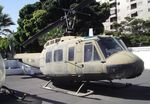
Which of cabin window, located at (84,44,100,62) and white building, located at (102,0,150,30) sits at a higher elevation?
white building, located at (102,0,150,30)

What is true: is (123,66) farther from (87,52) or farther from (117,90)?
(117,90)

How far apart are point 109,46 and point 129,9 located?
86.0 meters

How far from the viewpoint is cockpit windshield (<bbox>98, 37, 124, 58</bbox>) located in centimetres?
1377

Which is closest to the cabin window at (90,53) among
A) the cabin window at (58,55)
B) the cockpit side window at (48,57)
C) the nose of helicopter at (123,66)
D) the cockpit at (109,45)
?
the cockpit at (109,45)

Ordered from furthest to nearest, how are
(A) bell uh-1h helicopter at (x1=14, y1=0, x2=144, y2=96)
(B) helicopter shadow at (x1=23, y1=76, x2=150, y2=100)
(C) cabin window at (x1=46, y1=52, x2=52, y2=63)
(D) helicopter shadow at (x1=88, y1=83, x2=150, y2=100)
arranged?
1. (C) cabin window at (x1=46, y1=52, x2=52, y2=63)
2. (B) helicopter shadow at (x1=23, y1=76, x2=150, y2=100)
3. (D) helicopter shadow at (x1=88, y1=83, x2=150, y2=100)
4. (A) bell uh-1h helicopter at (x1=14, y1=0, x2=144, y2=96)

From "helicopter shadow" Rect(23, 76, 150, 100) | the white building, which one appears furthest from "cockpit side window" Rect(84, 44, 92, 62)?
the white building

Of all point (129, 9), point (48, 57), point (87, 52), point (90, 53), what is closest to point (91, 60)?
point (90, 53)

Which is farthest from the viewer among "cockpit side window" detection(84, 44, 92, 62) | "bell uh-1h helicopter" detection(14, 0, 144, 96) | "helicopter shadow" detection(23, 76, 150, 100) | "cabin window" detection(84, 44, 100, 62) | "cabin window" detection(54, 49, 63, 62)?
"cabin window" detection(54, 49, 63, 62)

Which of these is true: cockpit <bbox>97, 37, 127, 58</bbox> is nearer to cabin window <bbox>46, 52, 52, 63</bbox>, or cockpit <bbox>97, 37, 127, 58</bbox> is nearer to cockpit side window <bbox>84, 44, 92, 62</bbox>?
cockpit side window <bbox>84, 44, 92, 62</bbox>

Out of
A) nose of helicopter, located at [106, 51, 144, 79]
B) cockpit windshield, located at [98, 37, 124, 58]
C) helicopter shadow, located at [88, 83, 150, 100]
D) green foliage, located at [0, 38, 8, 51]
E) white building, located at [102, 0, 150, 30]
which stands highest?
white building, located at [102, 0, 150, 30]

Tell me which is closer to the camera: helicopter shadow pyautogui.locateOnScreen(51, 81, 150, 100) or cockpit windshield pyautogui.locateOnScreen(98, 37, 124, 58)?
helicopter shadow pyautogui.locateOnScreen(51, 81, 150, 100)

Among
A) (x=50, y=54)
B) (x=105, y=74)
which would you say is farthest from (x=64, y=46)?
(x=105, y=74)

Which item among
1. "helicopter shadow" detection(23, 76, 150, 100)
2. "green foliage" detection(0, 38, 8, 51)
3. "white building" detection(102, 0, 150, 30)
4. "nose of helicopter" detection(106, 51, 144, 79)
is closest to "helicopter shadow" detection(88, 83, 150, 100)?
"helicopter shadow" detection(23, 76, 150, 100)

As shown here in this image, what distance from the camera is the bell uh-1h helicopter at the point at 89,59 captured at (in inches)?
515
